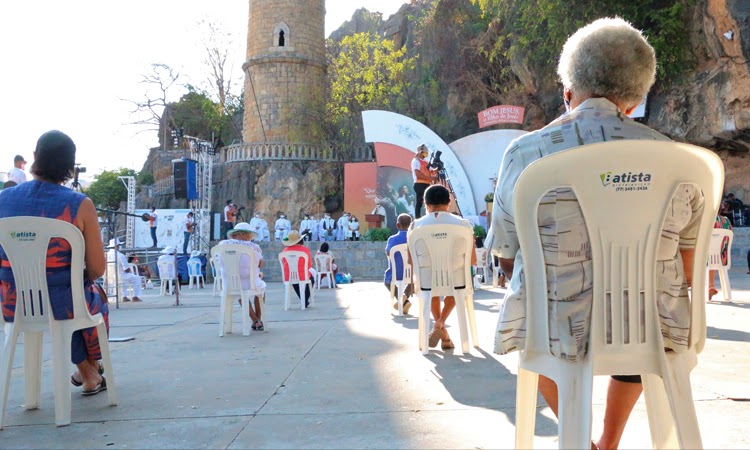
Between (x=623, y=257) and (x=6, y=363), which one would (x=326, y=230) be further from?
(x=623, y=257)

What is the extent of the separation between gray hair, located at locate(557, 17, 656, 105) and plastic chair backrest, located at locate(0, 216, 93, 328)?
238cm

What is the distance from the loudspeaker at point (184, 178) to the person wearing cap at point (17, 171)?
1154 centimetres

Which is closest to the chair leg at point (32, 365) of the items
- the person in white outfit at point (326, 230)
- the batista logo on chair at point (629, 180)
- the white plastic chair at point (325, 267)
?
the batista logo on chair at point (629, 180)

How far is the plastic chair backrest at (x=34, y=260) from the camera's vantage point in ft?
9.68

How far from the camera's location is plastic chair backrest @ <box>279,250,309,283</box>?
825 cm

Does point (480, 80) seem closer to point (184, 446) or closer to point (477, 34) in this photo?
point (477, 34)

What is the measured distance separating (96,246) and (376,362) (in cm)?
193

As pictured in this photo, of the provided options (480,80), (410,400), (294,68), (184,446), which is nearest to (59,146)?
(184,446)

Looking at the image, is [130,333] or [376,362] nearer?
[376,362]

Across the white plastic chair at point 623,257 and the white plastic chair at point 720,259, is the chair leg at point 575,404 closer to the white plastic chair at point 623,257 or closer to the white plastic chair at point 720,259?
the white plastic chair at point 623,257

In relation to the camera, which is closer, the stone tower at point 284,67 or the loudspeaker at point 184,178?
the loudspeaker at point 184,178

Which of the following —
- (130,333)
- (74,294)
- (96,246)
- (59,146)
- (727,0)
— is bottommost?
(130,333)

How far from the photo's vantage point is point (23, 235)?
2951mm

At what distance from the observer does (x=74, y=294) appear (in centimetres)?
299
